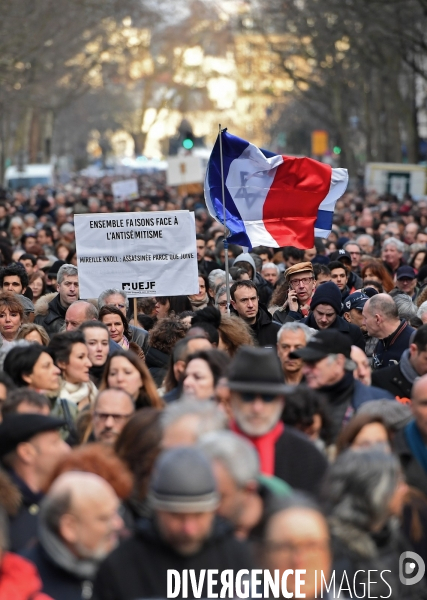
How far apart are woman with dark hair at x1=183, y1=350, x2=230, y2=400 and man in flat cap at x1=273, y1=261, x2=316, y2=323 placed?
4.58 meters

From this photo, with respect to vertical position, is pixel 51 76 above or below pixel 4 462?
above

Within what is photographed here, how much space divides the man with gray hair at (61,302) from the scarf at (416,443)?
19.8ft

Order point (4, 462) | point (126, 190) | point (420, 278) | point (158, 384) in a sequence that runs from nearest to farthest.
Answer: point (4, 462) → point (158, 384) → point (420, 278) → point (126, 190)

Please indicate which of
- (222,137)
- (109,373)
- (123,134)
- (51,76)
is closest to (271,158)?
(222,137)

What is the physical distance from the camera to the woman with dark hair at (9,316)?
10273 mm

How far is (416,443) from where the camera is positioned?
5910 millimetres

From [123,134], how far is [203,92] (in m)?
38.5

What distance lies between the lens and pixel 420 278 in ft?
48.3

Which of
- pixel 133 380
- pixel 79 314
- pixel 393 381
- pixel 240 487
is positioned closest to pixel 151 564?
pixel 240 487

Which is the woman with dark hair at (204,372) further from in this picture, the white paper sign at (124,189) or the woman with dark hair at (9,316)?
the white paper sign at (124,189)

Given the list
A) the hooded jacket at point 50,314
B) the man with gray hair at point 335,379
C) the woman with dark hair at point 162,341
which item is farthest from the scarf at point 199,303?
the man with gray hair at point 335,379

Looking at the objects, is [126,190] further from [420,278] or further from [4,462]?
[4,462]

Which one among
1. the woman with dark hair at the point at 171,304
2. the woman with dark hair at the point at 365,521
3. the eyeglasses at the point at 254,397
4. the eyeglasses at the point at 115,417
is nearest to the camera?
the woman with dark hair at the point at 365,521

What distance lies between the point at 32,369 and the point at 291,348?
5.15 ft
